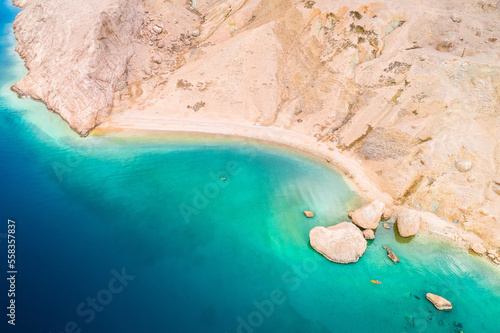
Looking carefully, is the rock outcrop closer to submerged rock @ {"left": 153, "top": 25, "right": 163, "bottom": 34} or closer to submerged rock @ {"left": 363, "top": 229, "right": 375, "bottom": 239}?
submerged rock @ {"left": 363, "top": 229, "right": 375, "bottom": 239}

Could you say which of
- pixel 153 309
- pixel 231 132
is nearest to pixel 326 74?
pixel 231 132

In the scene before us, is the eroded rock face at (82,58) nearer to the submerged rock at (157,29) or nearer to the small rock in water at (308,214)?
the submerged rock at (157,29)

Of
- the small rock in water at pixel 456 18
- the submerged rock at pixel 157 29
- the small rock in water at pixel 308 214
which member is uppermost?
the small rock in water at pixel 456 18

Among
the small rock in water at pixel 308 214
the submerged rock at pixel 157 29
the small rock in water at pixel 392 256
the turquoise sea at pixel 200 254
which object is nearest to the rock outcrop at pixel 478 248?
the turquoise sea at pixel 200 254

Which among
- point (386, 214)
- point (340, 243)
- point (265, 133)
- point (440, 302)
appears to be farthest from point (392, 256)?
point (265, 133)

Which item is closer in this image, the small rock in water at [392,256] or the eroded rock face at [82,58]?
the small rock in water at [392,256]

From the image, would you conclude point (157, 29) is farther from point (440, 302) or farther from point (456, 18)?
point (440, 302)
